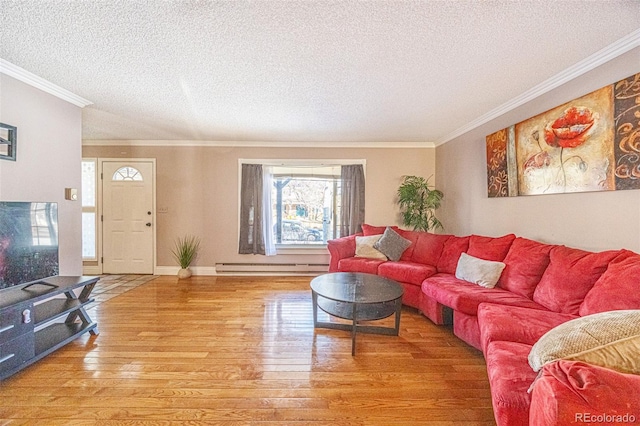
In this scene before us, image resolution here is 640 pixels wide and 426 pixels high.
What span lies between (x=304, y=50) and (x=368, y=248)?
2.72 m

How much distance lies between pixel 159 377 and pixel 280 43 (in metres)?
2.54

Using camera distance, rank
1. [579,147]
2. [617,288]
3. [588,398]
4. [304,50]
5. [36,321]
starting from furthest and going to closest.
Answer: [579,147]
[36,321]
[304,50]
[617,288]
[588,398]

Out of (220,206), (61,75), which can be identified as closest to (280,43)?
(61,75)

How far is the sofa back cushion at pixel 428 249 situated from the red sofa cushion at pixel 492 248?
508mm

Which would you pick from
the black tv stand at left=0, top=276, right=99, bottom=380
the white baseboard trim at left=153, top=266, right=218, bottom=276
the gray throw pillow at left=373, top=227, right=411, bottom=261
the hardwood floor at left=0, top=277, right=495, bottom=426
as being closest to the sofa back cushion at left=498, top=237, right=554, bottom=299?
the hardwood floor at left=0, top=277, right=495, bottom=426

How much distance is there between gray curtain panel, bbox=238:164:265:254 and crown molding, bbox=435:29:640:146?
11.4 ft

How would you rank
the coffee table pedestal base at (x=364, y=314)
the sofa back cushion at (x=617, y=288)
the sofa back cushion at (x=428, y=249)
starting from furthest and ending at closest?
the sofa back cushion at (x=428, y=249), the coffee table pedestal base at (x=364, y=314), the sofa back cushion at (x=617, y=288)

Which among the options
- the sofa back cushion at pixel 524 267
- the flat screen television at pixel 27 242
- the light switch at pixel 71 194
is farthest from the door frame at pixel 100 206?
the sofa back cushion at pixel 524 267

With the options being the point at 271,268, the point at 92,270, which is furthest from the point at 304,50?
the point at 92,270

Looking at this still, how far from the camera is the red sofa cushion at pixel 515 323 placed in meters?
1.59

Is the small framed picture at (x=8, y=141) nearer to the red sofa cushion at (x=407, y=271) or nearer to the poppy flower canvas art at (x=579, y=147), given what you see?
the red sofa cushion at (x=407, y=271)

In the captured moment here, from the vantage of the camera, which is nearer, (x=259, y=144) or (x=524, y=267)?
(x=524, y=267)

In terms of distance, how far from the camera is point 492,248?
106 inches

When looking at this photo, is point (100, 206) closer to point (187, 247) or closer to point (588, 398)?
point (187, 247)
